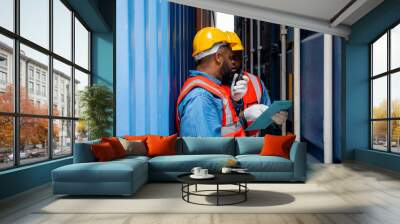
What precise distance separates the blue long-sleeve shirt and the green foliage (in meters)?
1.51

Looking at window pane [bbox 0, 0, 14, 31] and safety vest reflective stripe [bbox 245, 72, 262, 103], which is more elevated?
window pane [bbox 0, 0, 14, 31]

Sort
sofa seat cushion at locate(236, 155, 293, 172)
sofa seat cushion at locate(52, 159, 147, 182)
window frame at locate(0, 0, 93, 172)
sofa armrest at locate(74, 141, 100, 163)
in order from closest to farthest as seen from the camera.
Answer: sofa seat cushion at locate(52, 159, 147, 182) < window frame at locate(0, 0, 93, 172) < sofa armrest at locate(74, 141, 100, 163) < sofa seat cushion at locate(236, 155, 293, 172)

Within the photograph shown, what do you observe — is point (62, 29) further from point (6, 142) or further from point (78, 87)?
point (6, 142)

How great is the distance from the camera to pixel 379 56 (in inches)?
317

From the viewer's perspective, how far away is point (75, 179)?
4324 millimetres

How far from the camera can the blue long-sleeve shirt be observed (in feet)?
25.0

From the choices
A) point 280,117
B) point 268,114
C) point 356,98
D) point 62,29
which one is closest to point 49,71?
point 62,29

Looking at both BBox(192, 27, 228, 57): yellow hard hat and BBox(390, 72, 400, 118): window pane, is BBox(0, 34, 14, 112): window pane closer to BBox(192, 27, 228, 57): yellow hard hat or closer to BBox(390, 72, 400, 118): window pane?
BBox(192, 27, 228, 57): yellow hard hat

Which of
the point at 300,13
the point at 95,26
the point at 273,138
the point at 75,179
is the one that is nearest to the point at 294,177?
the point at 273,138

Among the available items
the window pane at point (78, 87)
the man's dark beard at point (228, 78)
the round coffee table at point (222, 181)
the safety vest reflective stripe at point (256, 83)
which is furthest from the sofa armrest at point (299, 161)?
the window pane at point (78, 87)

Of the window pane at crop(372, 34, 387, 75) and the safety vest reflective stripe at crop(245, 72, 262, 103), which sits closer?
the window pane at crop(372, 34, 387, 75)

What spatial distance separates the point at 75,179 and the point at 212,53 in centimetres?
447

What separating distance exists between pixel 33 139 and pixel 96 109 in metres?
2.00

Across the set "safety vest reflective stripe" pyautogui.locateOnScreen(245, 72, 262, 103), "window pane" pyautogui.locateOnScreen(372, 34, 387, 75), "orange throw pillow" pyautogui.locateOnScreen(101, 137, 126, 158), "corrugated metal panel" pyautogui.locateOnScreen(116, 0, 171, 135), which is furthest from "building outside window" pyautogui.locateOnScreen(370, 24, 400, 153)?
"orange throw pillow" pyautogui.locateOnScreen(101, 137, 126, 158)
